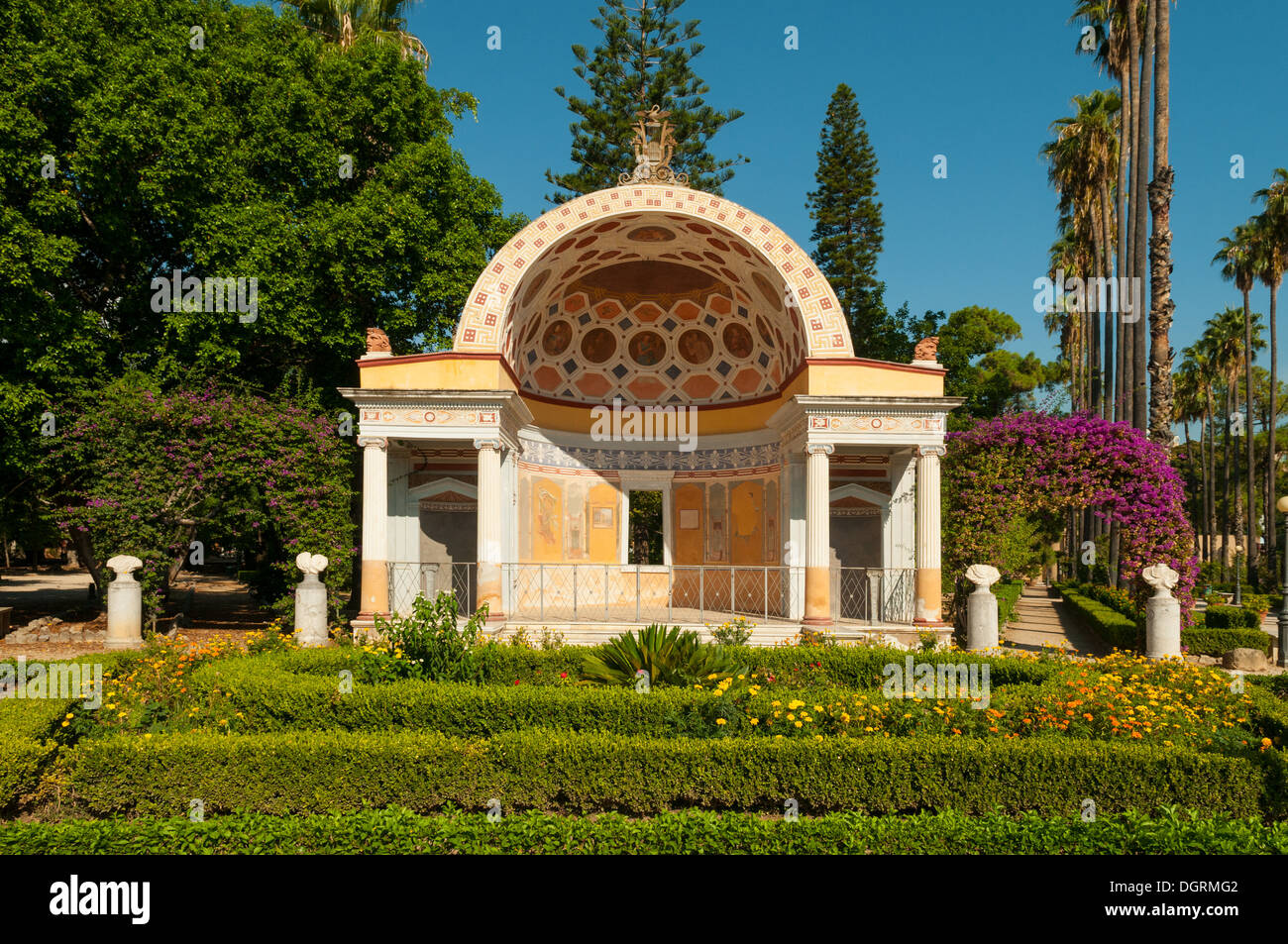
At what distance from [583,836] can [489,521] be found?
10.4 meters

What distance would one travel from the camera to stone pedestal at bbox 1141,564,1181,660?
13.7 meters

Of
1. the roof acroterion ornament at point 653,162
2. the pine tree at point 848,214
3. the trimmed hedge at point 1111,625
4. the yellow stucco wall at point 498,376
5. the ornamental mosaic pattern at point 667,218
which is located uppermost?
the pine tree at point 848,214

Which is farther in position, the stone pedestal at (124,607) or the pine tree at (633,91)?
the pine tree at (633,91)

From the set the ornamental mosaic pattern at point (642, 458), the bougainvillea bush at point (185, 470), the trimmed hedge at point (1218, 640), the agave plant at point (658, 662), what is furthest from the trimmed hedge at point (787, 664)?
the trimmed hedge at point (1218, 640)

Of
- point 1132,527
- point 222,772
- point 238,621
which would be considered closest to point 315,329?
point 238,621

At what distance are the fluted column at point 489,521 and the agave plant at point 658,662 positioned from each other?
5.02 meters

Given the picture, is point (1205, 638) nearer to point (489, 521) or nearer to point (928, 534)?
point (928, 534)

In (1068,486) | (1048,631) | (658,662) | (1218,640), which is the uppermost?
(1068,486)

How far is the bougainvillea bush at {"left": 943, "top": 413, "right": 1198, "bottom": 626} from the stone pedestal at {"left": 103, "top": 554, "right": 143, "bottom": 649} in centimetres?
1572

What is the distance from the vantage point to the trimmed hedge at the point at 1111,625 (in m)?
18.1

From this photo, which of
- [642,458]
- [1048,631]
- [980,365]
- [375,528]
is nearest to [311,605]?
[375,528]

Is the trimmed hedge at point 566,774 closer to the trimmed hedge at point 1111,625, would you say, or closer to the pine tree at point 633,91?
the trimmed hedge at point 1111,625

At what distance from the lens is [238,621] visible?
73.4ft

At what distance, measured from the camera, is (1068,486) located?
16.4 meters
